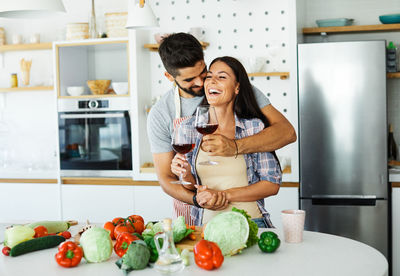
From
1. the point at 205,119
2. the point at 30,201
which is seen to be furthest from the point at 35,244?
the point at 30,201

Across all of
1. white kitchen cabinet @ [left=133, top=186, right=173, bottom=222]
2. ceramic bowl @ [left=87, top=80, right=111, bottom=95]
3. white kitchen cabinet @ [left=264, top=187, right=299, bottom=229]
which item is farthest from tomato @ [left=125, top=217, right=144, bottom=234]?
ceramic bowl @ [left=87, top=80, right=111, bottom=95]

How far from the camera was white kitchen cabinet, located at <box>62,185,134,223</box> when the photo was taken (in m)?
4.34

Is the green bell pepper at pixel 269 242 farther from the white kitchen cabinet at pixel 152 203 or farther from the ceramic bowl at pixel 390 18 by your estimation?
the ceramic bowl at pixel 390 18

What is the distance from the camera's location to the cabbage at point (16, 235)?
1.91 meters

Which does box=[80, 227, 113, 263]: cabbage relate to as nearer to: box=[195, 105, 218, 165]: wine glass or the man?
box=[195, 105, 218, 165]: wine glass

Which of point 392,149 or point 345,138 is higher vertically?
point 345,138

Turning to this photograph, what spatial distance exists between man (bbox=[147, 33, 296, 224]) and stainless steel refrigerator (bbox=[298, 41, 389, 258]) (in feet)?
4.73

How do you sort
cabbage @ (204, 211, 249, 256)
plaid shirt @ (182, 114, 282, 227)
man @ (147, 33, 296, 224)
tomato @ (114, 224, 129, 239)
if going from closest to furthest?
cabbage @ (204, 211, 249, 256) < tomato @ (114, 224, 129, 239) < man @ (147, 33, 296, 224) < plaid shirt @ (182, 114, 282, 227)

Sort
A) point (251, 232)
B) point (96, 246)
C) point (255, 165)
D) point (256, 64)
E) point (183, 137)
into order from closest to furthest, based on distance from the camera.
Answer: point (96, 246) < point (251, 232) < point (183, 137) < point (255, 165) < point (256, 64)

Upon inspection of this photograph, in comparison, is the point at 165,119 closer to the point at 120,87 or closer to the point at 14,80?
the point at 120,87

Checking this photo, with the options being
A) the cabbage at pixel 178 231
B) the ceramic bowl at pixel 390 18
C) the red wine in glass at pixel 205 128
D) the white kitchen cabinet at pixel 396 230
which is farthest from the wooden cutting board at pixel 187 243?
the ceramic bowl at pixel 390 18

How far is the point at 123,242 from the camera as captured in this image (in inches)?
70.1

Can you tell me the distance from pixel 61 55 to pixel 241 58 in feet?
5.06

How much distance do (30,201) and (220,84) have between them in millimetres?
2864
